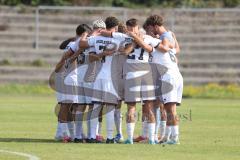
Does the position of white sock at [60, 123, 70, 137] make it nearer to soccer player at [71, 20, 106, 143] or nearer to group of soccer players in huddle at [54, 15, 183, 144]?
group of soccer players in huddle at [54, 15, 183, 144]

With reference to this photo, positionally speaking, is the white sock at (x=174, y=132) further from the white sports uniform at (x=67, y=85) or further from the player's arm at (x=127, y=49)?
the white sports uniform at (x=67, y=85)

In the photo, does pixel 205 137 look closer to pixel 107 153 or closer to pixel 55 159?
pixel 107 153

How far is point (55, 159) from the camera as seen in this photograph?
15219 millimetres

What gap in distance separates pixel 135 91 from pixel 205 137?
241 centimetres

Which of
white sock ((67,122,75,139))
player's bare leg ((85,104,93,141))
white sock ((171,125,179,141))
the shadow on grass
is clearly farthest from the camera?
white sock ((67,122,75,139))

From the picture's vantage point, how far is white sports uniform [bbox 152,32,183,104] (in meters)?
18.3

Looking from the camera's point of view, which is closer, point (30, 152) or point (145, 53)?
point (30, 152)

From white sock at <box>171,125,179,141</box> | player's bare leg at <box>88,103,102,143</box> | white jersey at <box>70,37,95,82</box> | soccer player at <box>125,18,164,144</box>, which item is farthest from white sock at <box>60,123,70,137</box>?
white sock at <box>171,125,179,141</box>

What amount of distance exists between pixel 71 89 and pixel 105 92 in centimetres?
95

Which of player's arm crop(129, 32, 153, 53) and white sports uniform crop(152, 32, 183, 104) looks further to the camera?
white sports uniform crop(152, 32, 183, 104)

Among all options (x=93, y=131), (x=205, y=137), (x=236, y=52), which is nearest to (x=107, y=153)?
(x=93, y=131)

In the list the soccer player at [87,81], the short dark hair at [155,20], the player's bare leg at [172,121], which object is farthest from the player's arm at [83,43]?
the player's bare leg at [172,121]

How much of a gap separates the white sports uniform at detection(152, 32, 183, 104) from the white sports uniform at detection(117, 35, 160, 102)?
206 mm

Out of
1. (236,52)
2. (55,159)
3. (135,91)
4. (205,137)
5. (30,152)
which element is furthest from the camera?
(236,52)
